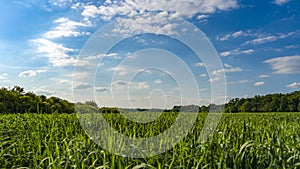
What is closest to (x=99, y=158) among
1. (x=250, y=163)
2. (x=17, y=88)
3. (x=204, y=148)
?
(x=204, y=148)

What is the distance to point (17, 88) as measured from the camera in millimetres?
14688

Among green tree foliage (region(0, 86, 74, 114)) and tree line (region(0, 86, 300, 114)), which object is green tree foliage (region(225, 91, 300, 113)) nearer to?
tree line (region(0, 86, 300, 114))

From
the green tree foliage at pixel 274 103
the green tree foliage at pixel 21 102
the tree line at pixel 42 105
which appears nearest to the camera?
the tree line at pixel 42 105

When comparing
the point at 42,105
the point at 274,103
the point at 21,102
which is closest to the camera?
the point at 21,102

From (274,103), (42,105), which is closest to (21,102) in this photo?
(42,105)

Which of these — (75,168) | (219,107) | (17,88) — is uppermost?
(17,88)

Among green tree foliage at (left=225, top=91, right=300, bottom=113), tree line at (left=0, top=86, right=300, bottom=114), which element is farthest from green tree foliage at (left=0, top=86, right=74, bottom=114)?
green tree foliage at (left=225, top=91, right=300, bottom=113)

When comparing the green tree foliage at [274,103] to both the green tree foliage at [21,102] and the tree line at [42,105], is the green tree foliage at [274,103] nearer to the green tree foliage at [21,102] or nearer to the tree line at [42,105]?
the tree line at [42,105]

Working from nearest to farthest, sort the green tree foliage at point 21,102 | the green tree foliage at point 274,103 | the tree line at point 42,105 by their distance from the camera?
the tree line at point 42,105 → the green tree foliage at point 21,102 → the green tree foliage at point 274,103

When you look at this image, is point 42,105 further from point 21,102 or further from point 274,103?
point 274,103

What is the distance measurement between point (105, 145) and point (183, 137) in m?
1.10

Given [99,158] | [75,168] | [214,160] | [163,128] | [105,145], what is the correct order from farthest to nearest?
1. [163,128]
2. [105,145]
3. [99,158]
4. [214,160]
5. [75,168]

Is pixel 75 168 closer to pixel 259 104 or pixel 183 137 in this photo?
pixel 183 137

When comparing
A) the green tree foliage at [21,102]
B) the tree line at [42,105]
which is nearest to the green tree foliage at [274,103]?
the tree line at [42,105]
